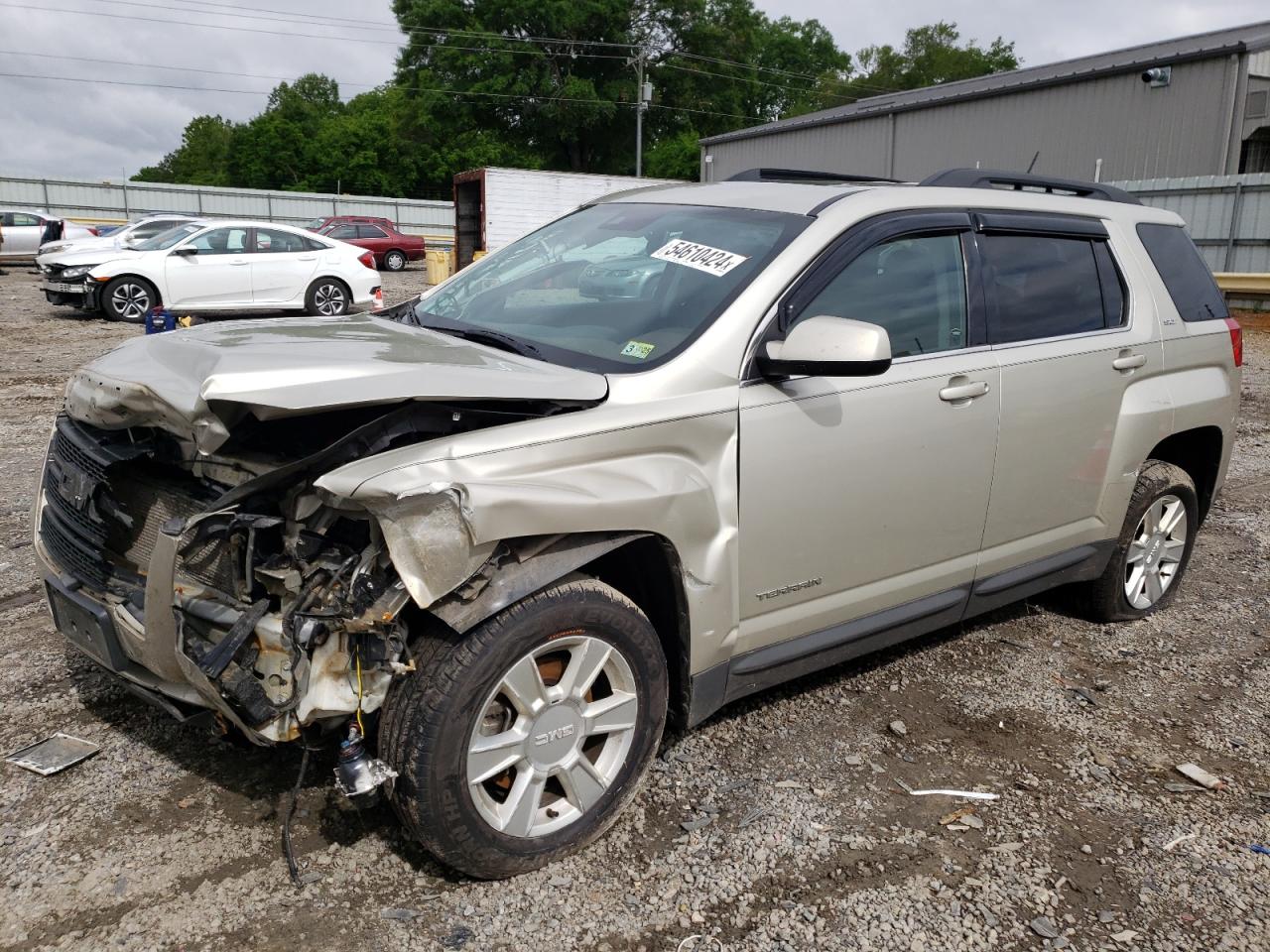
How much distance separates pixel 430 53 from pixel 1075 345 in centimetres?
5833

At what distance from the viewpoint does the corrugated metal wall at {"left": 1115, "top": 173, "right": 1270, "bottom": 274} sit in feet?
62.1

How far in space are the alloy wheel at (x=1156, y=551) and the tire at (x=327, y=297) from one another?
13.7 metres

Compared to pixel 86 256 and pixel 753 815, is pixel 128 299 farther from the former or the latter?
pixel 753 815

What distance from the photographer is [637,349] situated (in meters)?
3.06

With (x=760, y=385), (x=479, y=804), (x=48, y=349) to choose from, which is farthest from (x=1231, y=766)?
(x=48, y=349)

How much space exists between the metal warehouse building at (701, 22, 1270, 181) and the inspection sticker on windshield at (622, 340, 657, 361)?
2017 cm

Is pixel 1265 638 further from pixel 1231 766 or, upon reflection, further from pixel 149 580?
pixel 149 580

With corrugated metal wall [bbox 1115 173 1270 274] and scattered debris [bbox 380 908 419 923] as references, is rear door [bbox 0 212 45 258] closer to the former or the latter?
corrugated metal wall [bbox 1115 173 1270 274]

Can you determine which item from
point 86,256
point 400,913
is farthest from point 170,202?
point 400,913

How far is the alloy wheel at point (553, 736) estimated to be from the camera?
263cm

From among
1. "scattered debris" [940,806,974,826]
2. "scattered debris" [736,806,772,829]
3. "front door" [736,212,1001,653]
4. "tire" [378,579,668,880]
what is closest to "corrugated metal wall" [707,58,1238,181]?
"front door" [736,212,1001,653]

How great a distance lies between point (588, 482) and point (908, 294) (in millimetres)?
1521

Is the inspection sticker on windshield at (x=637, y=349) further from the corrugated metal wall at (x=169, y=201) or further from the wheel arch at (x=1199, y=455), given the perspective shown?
the corrugated metal wall at (x=169, y=201)

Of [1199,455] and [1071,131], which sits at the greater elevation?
[1071,131]
